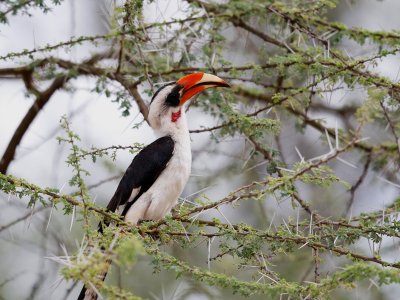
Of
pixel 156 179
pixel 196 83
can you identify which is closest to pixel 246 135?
pixel 196 83

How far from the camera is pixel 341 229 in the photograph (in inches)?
121

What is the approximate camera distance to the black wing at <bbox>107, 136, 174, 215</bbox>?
3.94 m

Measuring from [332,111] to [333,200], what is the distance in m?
Answer: 0.89

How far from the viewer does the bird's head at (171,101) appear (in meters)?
4.16

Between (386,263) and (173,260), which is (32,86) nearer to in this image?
(173,260)

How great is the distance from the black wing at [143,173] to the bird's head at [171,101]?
298 millimetres

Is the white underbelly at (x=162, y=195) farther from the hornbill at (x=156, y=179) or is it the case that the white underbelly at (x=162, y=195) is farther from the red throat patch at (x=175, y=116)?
the red throat patch at (x=175, y=116)

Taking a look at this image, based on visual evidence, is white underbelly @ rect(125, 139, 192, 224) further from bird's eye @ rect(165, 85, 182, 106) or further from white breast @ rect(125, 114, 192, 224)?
bird's eye @ rect(165, 85, 182, 106)

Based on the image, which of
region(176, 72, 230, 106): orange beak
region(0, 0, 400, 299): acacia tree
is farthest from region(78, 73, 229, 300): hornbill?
region(0, 0, 400, 299): acacia tree

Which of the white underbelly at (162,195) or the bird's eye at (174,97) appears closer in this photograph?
the white underbelly at (162,195)

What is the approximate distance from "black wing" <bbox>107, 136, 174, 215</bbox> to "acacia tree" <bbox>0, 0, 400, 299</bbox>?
0.54 ft

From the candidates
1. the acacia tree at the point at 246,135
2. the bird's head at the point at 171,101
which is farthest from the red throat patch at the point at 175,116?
the acacia tree at the point at 246,135

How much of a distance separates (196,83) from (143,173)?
54cm

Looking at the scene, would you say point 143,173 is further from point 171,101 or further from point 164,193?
point 171,101
